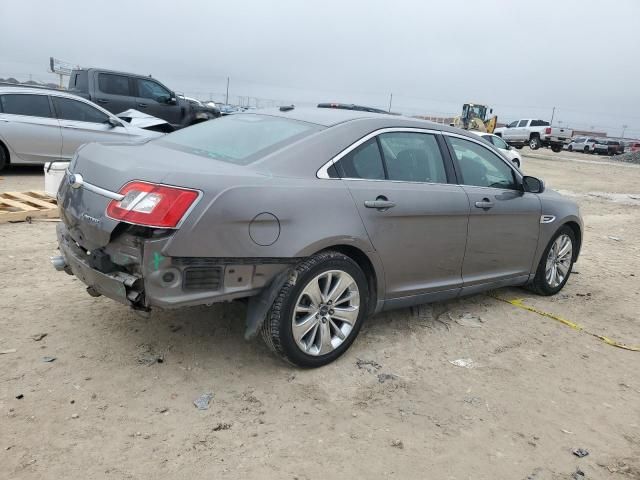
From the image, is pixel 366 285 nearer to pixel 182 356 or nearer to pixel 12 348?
pixel 182 356

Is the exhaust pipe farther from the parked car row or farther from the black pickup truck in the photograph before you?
the parked car row

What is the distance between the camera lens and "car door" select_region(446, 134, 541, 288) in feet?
14.5

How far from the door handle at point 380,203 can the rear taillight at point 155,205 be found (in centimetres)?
118

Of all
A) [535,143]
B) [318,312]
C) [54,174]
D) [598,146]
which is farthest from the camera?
[598,146]

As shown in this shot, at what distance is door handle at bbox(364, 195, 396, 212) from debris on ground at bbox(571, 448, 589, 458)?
69.3 inches

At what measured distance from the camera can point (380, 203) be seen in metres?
3.67

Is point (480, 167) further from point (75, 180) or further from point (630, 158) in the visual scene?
point (630, 158)

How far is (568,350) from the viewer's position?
428 cm

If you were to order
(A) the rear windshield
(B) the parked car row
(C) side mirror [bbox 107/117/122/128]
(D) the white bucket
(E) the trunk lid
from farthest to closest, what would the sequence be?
(B) the parked car row < (C) side mirror [bbox 107/117/122/128] < (D) the white bucket < (A) the rear windshield < (E) the trunk lid

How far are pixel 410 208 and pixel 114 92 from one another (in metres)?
10.9

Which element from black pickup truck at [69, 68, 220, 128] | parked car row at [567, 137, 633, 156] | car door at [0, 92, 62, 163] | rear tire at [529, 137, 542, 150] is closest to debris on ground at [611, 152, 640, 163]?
rear tire at [529, 137, 542, 150]

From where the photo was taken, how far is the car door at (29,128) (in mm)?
9297

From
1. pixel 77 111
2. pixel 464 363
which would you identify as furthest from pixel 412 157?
pixel 77 111

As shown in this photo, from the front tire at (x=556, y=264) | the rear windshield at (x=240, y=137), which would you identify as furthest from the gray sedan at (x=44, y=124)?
the front tire at (x=556, y=264)
